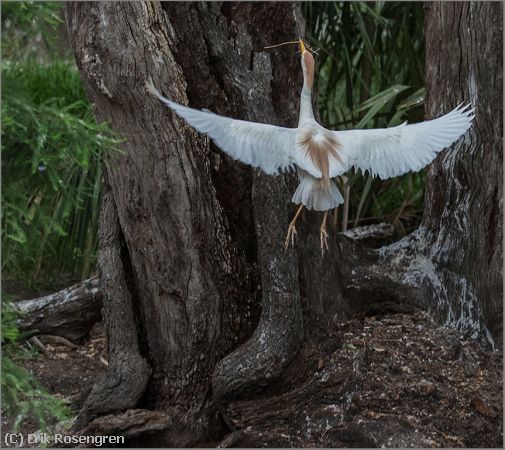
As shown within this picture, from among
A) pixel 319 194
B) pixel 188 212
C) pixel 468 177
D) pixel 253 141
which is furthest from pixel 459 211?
pixel 253 141

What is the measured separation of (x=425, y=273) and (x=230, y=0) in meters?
1.43

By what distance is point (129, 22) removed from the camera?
326 centimetres

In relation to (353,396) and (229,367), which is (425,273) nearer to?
(353,396)

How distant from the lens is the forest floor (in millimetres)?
3492

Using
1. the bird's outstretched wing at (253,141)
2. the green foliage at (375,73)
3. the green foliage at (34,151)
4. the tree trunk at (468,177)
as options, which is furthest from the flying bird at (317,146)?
the green foliage at (375,73)

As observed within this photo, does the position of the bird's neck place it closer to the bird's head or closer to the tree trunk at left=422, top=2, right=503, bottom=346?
the bird's head

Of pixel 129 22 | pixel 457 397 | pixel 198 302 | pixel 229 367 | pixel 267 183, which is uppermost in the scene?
pixel 129 22

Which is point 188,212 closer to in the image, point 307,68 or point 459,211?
point 307,68

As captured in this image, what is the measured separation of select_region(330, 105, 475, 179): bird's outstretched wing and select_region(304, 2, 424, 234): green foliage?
1708mm

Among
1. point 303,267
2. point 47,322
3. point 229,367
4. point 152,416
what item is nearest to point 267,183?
point 303,267

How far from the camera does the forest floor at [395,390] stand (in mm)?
3492

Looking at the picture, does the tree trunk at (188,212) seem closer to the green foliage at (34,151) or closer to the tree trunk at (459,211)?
the tree trunk at (459,211)

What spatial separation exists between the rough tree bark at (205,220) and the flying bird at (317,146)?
562 mm

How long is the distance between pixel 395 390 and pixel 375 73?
107 inches
